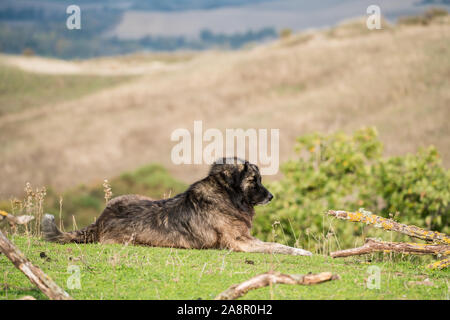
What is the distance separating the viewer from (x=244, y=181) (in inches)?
413

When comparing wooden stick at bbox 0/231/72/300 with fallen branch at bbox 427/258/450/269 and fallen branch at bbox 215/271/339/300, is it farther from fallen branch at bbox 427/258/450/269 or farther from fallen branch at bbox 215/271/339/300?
fallen branch at bbox 427/258/450/269

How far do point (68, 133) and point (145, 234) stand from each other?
5869 cm

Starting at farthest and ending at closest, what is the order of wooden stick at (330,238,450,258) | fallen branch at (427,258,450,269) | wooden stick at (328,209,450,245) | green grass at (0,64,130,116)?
green grass at (0,64,130,116), wooden stick at (328,209,450,245), fallen branch at (427,258,450,269), wooden stick at (330,238,450,258)

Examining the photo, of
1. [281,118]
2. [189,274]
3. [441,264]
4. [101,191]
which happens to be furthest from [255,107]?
[189,274]

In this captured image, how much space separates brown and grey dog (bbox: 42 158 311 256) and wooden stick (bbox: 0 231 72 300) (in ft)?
12.3

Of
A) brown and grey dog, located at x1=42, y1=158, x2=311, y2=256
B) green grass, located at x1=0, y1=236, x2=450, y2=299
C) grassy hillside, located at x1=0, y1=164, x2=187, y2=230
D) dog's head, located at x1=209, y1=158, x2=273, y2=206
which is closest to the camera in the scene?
green grass, located at x1=0, y1=236, x2=450, y2=299

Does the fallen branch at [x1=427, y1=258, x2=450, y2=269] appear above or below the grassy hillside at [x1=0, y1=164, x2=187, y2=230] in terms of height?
above

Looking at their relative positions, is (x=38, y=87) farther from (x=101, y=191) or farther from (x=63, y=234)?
(x=63, y=234)

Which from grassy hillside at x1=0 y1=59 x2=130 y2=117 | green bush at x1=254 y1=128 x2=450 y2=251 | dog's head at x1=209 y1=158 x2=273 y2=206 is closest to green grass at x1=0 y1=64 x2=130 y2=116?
grassy hillside at x1=0 y1=59 x2=130 y2=117

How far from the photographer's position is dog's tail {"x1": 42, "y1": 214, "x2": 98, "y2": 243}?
10023 mm

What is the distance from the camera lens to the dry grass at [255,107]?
51938 millimetres

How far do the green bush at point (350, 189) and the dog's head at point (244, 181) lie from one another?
564cm

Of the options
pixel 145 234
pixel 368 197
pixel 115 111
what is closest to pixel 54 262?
pixel 145 234

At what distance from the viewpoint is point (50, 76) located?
109m
